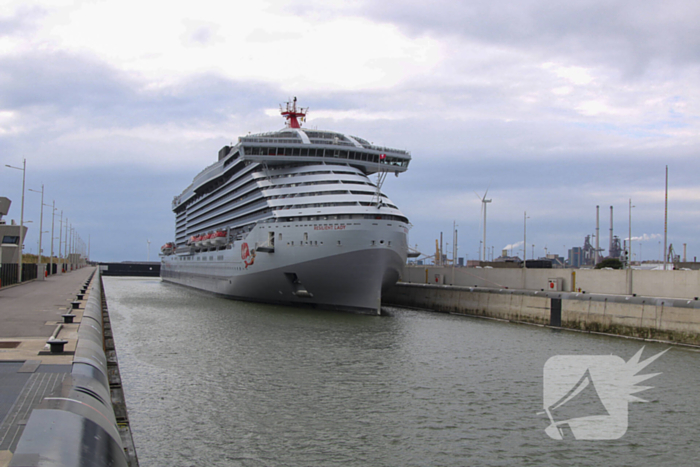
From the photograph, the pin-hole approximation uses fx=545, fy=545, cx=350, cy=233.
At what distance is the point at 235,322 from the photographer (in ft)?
108

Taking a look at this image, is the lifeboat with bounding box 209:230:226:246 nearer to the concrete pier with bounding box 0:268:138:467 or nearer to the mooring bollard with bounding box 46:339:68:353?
the concrete pier with bounding box 0:268:138:467

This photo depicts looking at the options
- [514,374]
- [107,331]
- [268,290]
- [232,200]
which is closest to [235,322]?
[268,290]

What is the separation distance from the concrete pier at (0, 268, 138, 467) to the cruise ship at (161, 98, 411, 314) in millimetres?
21475

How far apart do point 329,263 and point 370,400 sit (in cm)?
2068

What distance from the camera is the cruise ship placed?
117ft

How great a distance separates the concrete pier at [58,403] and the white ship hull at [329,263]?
21050 mm

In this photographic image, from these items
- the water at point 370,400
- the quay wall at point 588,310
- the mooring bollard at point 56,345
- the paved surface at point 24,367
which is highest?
the mooring bollard at point 56,345

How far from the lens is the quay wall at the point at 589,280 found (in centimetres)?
2991

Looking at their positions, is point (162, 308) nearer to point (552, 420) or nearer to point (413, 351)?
point (413, 351)

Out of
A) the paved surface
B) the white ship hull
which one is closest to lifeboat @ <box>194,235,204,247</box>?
the white ship hull

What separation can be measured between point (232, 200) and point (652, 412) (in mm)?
43223

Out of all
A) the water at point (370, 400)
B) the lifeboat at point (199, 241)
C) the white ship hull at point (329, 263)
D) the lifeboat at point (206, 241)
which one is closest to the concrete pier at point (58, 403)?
the water at point (370, 400)

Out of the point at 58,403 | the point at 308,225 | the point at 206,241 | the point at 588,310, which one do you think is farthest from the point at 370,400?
the point at 206,241

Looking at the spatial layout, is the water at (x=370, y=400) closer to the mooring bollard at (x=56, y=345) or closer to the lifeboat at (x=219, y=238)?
the mooring bollard at (x=56, y=345)
